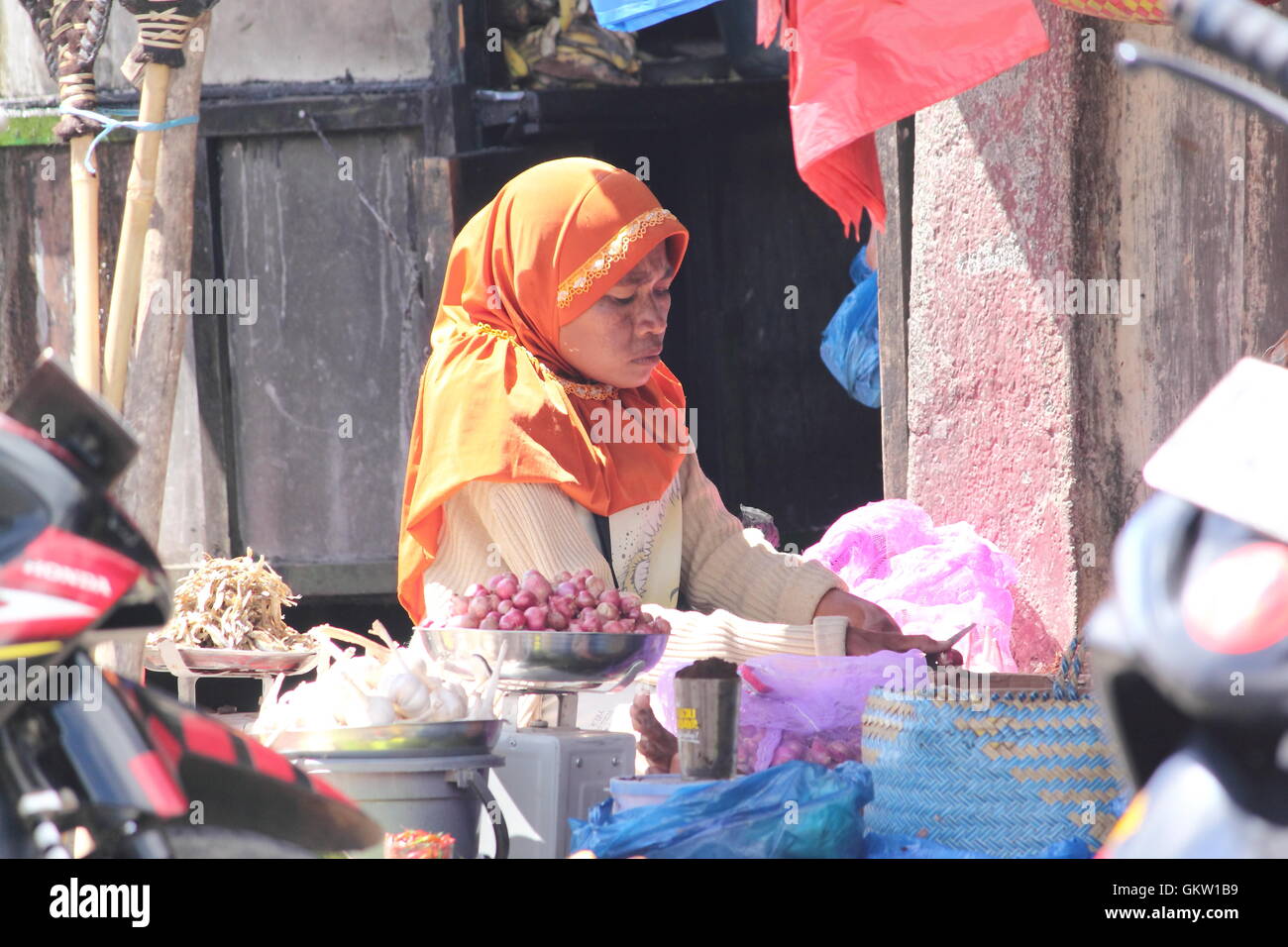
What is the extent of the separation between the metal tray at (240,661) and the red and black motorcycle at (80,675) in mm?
2411

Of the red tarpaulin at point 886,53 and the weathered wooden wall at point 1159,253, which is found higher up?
the red tarpaulin at point 886,53

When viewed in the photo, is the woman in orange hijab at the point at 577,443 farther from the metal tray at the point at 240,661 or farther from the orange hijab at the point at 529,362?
the metal tray at the point at 240,661

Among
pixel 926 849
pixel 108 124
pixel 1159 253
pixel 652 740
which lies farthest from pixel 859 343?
pixel 926 849

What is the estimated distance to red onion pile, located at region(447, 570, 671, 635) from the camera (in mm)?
2465

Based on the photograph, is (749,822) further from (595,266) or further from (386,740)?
(595,266)

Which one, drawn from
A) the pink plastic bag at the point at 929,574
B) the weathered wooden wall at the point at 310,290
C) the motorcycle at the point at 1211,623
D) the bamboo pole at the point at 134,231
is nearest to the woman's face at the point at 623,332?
the pink plastic bag at the point at 929,574

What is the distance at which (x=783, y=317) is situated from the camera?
20.4 ft

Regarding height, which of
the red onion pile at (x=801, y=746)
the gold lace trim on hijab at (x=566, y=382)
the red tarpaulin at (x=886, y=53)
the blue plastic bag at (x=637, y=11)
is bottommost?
the red onion pile at (x=801, y=746)

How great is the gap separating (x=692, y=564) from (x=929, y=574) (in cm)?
56

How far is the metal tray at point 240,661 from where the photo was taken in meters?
3.83

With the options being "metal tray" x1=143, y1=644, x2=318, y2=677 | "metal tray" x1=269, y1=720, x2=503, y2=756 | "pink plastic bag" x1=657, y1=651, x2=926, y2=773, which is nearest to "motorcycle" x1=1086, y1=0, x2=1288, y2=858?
"metal tray" x1=269, y1=720, x2=503, y2=756

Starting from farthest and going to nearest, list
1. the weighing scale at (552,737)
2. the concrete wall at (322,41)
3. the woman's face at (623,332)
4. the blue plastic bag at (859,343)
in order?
the concrete wall at (322,41) → the blue plastic bag at (859,343) → the woman's face at (623,332) → the weighing scale at (552,737)

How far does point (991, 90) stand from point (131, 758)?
118 inches

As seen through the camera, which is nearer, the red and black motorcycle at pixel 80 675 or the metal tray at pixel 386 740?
the red and black motorcycle at pixel 80 675
